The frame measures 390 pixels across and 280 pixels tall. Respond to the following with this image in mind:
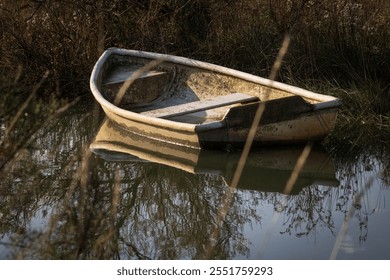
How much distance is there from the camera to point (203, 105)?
7027mm

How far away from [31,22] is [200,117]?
275 centimetres

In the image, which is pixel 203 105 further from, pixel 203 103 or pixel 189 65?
pixel 189 65

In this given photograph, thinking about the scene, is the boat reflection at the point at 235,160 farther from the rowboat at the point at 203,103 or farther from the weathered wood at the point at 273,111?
the weathered wood at the point at 273,111

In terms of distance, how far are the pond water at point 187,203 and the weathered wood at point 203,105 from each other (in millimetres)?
281

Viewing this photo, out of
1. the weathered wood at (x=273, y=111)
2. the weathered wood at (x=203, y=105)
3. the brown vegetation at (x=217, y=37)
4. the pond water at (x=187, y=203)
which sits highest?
the brown vegetation at (x=217, y=37)

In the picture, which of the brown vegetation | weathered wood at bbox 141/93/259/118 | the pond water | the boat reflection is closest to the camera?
the pond water

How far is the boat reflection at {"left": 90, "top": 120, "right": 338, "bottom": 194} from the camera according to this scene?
582 cm

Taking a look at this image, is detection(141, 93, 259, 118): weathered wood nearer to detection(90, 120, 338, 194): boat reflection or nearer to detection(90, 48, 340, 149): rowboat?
detection(90, 48, 340, 149): rowboat

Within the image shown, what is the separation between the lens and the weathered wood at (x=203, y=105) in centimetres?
689

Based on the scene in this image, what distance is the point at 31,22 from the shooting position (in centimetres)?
877

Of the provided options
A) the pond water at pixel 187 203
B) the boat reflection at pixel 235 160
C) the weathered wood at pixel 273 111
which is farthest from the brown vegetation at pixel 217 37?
the pond water at pixel 187 203

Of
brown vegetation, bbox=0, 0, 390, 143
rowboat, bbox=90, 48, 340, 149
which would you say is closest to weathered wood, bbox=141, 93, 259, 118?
rowboat, bbox=90, 48, 340, 149

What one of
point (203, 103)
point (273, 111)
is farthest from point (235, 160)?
point (203, 103)

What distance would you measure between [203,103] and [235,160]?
40.0 inches
